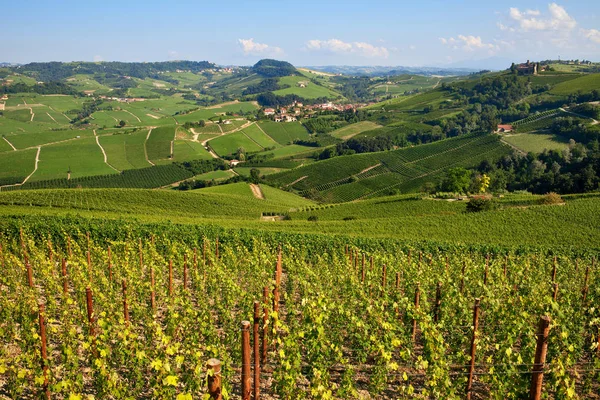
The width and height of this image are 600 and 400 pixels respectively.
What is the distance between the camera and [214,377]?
6.20m

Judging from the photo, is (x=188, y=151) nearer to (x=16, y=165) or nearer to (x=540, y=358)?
(x=16, y=165)

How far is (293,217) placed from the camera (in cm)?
5694

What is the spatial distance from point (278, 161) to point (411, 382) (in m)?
111

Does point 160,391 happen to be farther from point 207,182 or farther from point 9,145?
point 9,145

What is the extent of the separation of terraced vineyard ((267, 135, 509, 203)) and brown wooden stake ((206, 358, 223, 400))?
83987mm

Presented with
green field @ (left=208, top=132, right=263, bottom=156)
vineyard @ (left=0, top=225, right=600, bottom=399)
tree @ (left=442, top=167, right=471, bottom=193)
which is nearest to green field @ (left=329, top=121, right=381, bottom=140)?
green field @ (left=208, top=132, right=263, bottom=156)

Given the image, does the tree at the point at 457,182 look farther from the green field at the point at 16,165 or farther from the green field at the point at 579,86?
the green field at the point at 16,165

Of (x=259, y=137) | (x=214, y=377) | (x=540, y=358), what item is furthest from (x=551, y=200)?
(x=259, y=137)

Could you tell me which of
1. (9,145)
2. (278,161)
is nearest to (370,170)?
(278,161)

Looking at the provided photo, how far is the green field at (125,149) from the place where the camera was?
4555 inches

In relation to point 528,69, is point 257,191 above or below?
below

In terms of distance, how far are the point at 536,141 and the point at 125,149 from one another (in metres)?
119

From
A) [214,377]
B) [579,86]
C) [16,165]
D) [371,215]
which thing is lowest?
[16,165]

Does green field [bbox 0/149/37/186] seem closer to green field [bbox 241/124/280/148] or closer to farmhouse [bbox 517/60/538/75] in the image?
green field [bbox 241/124/280/148]
